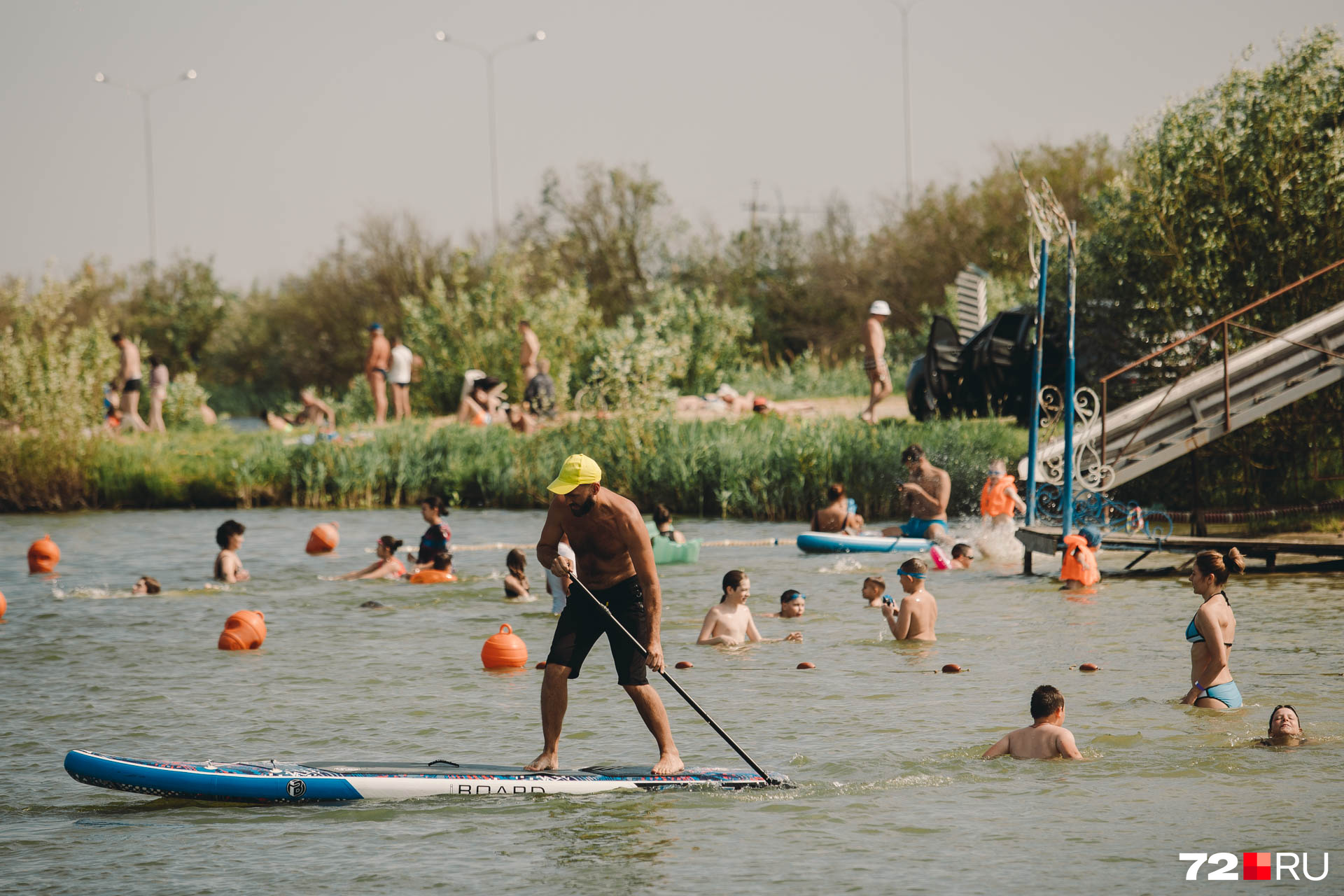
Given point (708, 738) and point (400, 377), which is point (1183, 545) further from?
point (400, 377)

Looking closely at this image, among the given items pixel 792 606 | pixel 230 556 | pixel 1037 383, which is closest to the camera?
pixel 792 606

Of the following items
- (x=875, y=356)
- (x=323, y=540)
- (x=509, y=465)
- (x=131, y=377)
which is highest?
(x=131, y=377)

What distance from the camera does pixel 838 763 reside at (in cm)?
977

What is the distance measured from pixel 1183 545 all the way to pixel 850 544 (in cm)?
452

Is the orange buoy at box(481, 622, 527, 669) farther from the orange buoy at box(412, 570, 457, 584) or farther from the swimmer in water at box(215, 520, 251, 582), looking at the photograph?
the swimmer in water at box(215, 520, 251, 582)

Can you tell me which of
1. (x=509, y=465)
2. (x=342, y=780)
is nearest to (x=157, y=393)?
(x=509, y=465)

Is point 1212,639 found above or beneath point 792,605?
above

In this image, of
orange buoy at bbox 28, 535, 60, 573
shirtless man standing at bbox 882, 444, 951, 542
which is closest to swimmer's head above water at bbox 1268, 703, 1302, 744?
shirtless man standing at bbox 882, 444, 951, 542

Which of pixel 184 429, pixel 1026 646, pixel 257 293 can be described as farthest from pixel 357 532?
pixel 257 293

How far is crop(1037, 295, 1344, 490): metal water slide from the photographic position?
63.1 ft

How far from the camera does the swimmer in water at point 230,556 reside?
18250mm

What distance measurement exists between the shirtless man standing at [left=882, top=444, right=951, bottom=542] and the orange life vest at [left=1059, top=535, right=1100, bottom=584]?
2.56m

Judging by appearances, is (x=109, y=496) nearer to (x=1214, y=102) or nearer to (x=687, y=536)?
(x=687, y=536)

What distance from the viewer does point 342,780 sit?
8867mm
